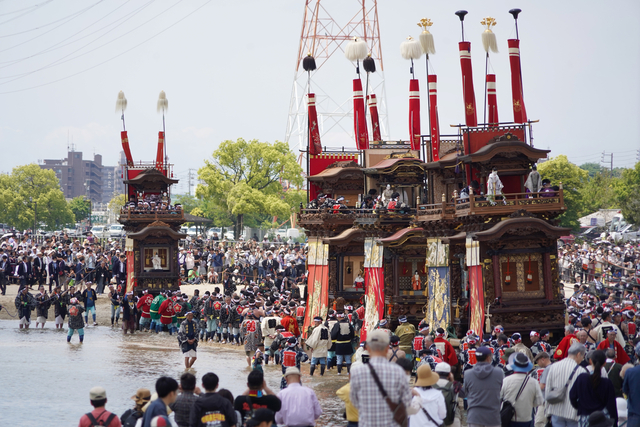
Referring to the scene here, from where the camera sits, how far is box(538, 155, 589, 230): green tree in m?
62.8

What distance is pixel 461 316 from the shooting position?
23562 mm

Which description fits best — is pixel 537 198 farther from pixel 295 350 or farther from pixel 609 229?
pixel 609 229

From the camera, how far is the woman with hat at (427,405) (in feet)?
32.7

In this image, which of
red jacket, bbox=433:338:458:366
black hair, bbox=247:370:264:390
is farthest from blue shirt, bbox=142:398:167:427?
red jacket, bbox=433:338:458:366

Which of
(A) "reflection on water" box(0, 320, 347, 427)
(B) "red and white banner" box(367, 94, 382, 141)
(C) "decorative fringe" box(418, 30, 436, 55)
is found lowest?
(A) "reflection on water" box(0, 320, 347, 427)

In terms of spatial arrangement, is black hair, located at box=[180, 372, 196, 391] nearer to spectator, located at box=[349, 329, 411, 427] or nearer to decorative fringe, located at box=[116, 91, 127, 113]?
spectator, located at box=[349, 329, 411, 427]

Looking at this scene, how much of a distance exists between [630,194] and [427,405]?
171 ft

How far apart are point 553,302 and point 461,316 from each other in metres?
3.55

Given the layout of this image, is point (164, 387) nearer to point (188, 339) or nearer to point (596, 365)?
point (596, 365)

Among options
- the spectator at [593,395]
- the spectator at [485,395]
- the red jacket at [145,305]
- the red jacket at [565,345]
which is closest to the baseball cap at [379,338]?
the spectator at [485,395]

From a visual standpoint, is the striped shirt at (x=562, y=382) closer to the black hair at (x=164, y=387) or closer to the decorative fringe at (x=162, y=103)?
the black hair at (x=164, y=387)

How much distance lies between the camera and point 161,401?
9.21 meters

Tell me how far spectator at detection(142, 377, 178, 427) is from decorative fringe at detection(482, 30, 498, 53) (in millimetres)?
18711

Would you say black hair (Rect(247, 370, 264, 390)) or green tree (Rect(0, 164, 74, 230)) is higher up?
green tree (Rect(0, 164, 74, 230))
